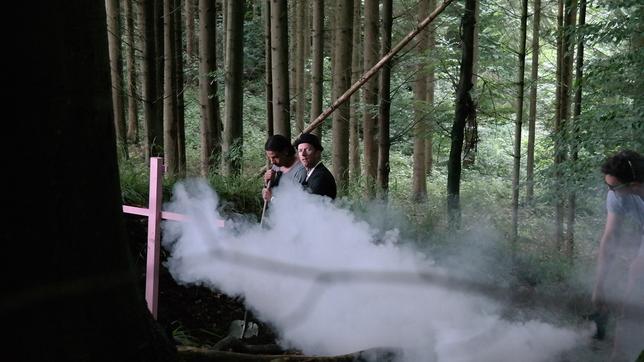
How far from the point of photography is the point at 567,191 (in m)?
6.81

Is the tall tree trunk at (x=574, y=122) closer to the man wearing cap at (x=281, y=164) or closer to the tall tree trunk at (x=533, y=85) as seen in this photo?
the tall tree trunk at (x=533, y=85)

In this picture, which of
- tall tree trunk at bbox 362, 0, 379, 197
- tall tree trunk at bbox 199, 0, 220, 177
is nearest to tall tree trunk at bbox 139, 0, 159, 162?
tall tree trunk at bbox 199, 0, 220, 177

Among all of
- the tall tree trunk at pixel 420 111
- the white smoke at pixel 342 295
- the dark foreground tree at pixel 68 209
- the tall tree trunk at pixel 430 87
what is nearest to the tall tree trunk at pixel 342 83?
the tall tree trunk at pixel 430 87

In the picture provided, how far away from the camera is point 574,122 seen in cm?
675

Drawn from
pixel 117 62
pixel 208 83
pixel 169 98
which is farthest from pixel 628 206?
pixel 117 62

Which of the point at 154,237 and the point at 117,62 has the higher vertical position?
the point at 117,62

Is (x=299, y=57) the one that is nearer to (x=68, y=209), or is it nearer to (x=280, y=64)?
(x=280, y=64)

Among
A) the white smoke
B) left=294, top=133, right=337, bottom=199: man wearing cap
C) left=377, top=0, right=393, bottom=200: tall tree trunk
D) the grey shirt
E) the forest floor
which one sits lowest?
the forest floor

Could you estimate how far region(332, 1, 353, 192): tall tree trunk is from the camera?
8242mm

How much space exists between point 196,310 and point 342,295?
208cm

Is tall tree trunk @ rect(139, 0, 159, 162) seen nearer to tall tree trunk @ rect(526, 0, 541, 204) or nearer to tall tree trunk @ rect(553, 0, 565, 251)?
tall tree trunk @ rect(553, 0, 565, 251)

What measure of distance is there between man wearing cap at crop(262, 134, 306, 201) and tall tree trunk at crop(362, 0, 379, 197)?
372 cm

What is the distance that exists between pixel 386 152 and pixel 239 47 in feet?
8.38

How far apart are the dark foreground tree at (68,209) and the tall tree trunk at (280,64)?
511 centimetres
